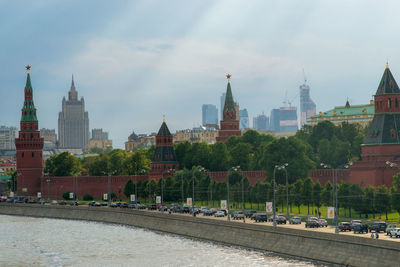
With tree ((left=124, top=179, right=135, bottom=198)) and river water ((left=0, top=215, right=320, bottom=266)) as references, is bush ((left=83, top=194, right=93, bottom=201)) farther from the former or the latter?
river water ((left=0, top=215, right=320, bottom=266))

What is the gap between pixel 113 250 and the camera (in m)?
103

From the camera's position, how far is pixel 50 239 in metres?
121

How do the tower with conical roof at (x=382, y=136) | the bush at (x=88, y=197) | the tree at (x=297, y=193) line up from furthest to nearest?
A: the bush at (x=88, y=197) → the tower with conical roof at (x=382, y=136) → the tree at (x=297, y=193)

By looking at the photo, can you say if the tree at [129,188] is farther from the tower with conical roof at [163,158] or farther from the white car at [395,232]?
the white car at [395,232]

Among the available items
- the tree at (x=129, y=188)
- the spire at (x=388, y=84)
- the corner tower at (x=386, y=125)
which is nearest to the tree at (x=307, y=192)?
the corner tower at (x=386, y=125)

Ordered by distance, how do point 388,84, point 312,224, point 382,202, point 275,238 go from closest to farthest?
point 275,238
point 312,224
point 382,202
point 388,84

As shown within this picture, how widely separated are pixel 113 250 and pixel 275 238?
21494mm

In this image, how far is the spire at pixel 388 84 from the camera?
141 m

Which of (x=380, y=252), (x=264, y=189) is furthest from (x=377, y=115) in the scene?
(x=380, y=252)

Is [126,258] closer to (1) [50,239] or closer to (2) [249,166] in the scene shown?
(1) [50,239]

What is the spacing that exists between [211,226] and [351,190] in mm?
21519

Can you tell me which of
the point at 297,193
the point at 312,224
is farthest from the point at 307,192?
the point at 312,224

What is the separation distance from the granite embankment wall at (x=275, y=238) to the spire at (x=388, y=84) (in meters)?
42.3

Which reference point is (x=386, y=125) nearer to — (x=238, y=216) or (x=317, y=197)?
(x=317, y=197)
